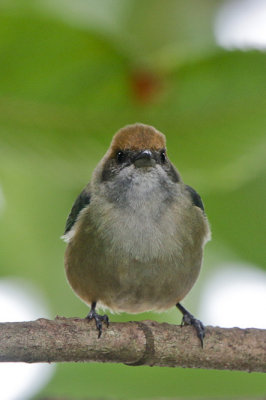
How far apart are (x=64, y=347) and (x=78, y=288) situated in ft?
4.59

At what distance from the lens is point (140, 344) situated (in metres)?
2.87

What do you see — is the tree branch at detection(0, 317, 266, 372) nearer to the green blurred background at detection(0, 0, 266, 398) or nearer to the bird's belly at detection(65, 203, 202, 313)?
the green blurred background at detection(0, 0, 266, 398)

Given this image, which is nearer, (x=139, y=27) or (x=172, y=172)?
(x=139, y=27)

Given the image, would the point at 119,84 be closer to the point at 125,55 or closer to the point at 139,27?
the point at 125,55

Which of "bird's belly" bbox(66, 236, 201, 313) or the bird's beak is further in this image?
"bird's belly" bbox(66, 236, 201, 313)

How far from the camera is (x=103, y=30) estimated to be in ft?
8.45

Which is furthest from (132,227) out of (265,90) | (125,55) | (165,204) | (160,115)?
(265,90)

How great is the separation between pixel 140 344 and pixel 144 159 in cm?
143

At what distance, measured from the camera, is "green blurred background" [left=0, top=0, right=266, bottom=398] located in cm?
264

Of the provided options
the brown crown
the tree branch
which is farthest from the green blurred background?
the brown crown

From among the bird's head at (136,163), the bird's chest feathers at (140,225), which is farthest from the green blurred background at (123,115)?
the bird's chest feathers at (140,225)

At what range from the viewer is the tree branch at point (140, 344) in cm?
255

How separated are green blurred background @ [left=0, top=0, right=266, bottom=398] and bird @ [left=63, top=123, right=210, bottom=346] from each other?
25.7 inches

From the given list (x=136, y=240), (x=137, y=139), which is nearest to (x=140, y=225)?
(x=136, y=240)
